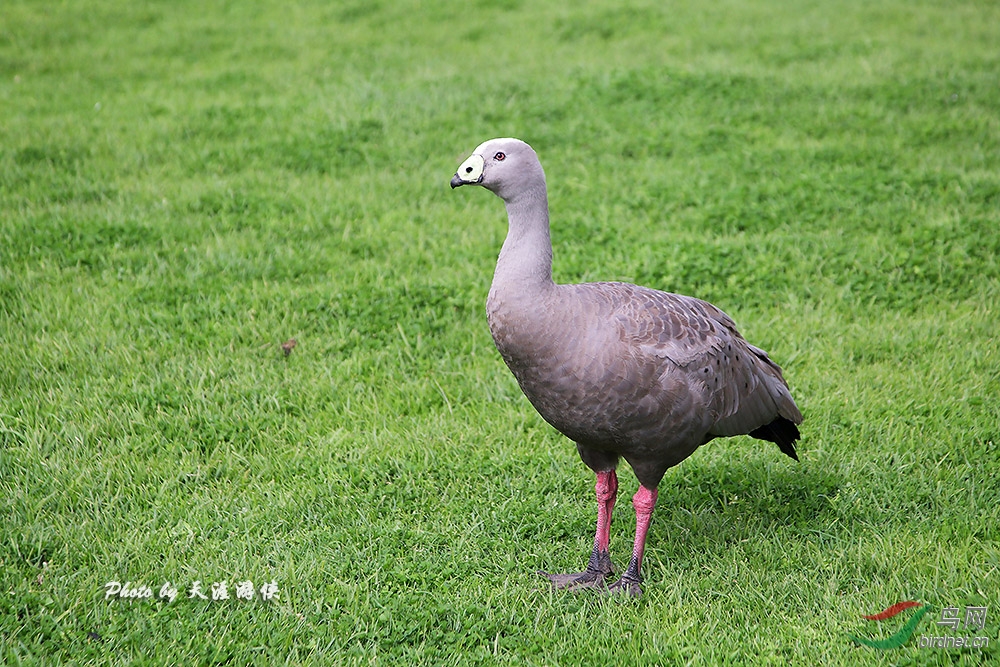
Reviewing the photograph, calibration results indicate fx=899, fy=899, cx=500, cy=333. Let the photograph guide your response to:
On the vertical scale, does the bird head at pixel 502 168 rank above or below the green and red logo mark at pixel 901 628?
above

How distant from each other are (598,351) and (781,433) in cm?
135

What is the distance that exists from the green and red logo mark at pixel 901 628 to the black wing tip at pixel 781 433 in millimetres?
887

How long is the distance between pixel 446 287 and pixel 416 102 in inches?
129

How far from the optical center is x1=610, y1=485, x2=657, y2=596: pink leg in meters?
4.08

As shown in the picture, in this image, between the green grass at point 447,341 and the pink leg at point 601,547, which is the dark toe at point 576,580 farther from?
the green grass at point 447,341

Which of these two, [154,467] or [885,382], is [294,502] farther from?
[885,382]

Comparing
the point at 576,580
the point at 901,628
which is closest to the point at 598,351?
the point at 576,580

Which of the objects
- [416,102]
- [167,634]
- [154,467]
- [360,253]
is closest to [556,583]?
[167,634]

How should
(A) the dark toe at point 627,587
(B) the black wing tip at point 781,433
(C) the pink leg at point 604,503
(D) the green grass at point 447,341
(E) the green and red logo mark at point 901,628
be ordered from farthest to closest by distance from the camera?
(B) the black wing tip at point 781,433, (C) the pink leg at point 604,503, (A) the dark toe at point 627,587, (D) the green grass at point 447,341, (E) the green and red logo mark at point 901,628

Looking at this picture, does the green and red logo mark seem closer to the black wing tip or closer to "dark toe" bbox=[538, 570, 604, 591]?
the black wing tip

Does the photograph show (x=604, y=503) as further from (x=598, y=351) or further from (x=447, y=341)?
(x=447, y=341)

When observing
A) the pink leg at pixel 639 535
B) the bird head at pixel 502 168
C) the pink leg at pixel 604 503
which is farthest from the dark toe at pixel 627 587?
the bird head at pixel 502 168

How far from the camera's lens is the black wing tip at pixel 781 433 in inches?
174

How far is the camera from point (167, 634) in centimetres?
360
